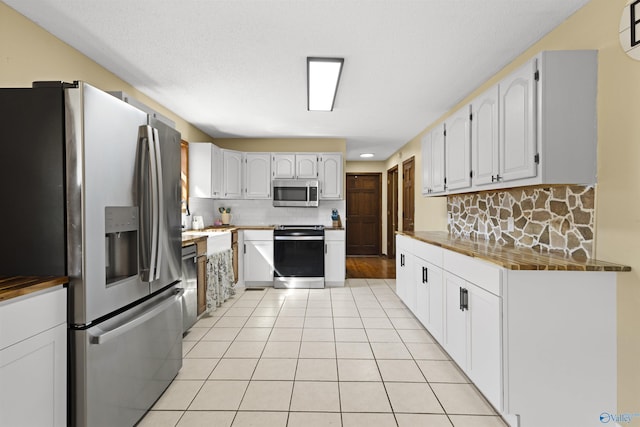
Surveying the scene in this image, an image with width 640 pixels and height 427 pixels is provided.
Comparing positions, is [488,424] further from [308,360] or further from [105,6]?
[105,6]

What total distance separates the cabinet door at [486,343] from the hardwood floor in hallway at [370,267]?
3.72 metres

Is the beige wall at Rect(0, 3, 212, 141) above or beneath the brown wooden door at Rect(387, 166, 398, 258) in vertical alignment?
above

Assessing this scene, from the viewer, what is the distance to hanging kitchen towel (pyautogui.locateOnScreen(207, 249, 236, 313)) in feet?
12.4

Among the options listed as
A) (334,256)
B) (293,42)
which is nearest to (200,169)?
(334,256)

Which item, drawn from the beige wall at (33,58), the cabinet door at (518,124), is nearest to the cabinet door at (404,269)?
the cabinet door at (518,124)

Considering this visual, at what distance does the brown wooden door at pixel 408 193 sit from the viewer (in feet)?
18.9

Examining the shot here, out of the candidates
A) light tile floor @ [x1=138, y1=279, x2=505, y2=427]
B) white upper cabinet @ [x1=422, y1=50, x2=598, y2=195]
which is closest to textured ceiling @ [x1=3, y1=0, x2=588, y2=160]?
white upper cabinet @ [x1=422, y1=50, x2=598, y2=195]

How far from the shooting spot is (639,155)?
1.65m

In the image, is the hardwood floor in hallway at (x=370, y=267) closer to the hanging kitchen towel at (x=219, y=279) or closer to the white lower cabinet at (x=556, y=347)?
the hanging kitchen towel at (x=219, y=279)

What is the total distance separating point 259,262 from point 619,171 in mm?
4283

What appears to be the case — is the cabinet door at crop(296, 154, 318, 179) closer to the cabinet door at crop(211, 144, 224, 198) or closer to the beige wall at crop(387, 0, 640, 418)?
the cabinet door at crop(211, 144, 224, 198)

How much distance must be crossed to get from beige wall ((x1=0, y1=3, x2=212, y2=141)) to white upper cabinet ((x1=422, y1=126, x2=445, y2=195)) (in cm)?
320

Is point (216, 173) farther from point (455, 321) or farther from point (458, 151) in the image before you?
point (455, 321)

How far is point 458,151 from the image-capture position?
3.06 m
